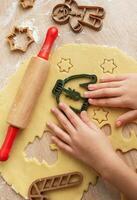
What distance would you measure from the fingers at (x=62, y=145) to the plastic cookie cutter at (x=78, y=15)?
0.29 metres

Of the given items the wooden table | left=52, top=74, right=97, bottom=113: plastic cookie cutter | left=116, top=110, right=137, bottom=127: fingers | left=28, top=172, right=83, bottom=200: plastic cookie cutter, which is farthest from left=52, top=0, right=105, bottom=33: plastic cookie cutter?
left=28, top=172, right=83, bottom=200: plastic cookie cutter

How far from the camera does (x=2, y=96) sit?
101 cm

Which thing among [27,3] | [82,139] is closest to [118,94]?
[82,139]

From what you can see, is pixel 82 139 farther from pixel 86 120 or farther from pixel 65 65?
pixel 65 65

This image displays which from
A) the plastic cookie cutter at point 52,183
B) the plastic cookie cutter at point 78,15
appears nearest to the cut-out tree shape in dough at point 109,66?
the plastic cookie cutter at point 78,15

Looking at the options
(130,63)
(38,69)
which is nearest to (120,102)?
(130,63)

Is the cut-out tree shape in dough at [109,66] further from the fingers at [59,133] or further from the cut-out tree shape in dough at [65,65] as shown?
the fingers at [59,133]

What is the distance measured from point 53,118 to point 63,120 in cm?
3

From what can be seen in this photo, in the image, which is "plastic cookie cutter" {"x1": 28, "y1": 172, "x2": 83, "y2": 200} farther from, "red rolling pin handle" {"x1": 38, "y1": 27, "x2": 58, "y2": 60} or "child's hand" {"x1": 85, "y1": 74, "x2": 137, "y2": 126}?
"red rolling pin handle" {"x1": 38, "y1": 27, "x2": 58, "y2": 60}

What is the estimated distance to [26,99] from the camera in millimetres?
954

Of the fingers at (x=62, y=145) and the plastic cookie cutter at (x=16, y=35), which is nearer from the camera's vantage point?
the fingers at (x=62, y=145)

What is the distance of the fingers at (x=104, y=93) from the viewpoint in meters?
0.96

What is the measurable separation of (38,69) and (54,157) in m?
0.21

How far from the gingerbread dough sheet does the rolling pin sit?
27 millimetres
